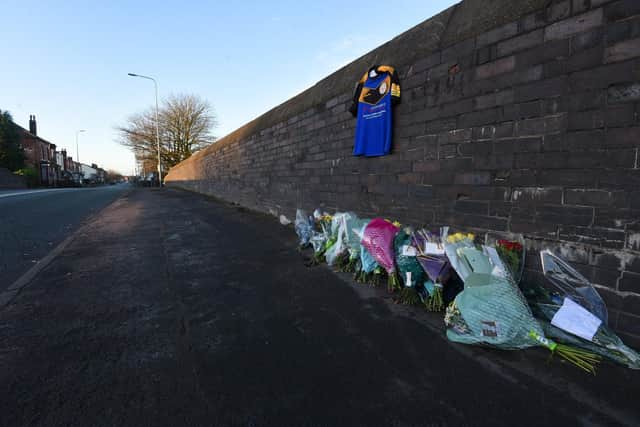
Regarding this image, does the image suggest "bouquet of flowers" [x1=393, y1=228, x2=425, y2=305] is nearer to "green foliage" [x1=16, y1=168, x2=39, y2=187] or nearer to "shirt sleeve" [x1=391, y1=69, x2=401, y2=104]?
"shirt sleeve" [x1=391, y1=69, x2=401, y2=104]

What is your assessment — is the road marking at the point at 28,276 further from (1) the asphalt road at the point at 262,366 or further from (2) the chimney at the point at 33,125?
(2) the chimney at the point at 33,125

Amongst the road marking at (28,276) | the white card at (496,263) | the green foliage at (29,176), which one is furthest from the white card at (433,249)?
the green foliage at (29,176)

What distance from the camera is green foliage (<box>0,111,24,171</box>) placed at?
32406 millimetres

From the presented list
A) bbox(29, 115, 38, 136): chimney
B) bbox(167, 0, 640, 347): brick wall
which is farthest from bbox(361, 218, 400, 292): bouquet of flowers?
bbox(29, 115, 38, 136): chimney

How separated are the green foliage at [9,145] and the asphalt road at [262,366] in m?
44.0

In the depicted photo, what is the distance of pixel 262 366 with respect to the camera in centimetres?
190

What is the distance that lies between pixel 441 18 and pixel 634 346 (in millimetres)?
3716

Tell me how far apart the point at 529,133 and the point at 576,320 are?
5.03ft

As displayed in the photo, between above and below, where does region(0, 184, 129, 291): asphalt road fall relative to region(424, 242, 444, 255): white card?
below

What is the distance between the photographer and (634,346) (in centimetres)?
202

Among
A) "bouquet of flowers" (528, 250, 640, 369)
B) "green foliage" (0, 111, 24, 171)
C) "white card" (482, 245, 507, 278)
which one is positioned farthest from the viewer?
"green foliage" (0, 111, 24, 171)

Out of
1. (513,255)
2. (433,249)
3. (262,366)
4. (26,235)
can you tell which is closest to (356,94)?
(433,249)

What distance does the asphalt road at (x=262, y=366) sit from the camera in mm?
1514

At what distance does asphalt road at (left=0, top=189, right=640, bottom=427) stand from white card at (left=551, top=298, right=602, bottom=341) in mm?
223
